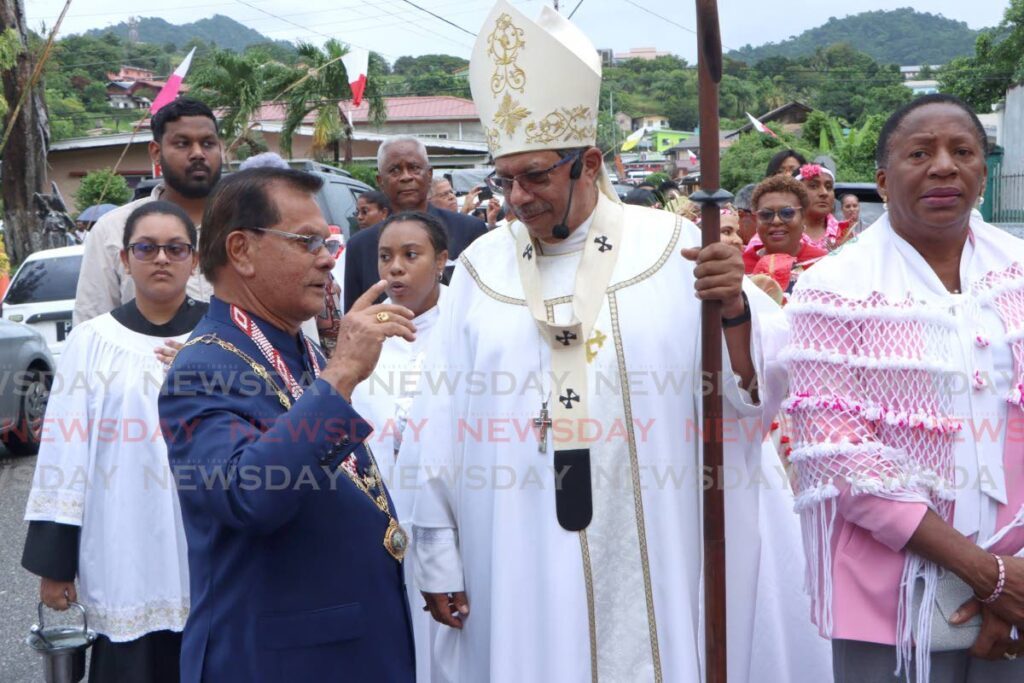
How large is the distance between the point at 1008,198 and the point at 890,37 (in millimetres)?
138505

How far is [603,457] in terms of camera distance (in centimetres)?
348

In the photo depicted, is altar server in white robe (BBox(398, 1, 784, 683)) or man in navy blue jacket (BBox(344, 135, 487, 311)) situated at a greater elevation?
man in navy blue jacket (BBox(344, 135, 487, 311))

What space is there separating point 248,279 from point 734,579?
1.67m

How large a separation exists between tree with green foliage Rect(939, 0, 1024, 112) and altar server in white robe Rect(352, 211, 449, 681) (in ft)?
90.3

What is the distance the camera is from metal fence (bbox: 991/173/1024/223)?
2119 centimetres

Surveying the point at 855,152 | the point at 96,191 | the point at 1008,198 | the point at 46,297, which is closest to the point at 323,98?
the point at 96,191

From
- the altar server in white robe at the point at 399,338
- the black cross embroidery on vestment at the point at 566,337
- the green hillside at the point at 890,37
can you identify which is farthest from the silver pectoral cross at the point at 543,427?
the green hillside at the point at 890,37

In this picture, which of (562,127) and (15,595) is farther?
(15,595)

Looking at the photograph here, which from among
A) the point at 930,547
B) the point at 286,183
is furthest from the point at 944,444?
the point at 286,183

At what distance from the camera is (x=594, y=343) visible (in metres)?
3.51

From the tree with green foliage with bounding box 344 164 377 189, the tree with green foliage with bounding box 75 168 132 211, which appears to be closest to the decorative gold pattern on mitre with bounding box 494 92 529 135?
the tree with green foliage with bounding box 75 168 132 211

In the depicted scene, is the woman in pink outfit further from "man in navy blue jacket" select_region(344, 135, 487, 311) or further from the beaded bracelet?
"man in navy blue jacket" select_region(344, 135, 487, 311)

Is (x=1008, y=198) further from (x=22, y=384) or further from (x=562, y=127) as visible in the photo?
(x=562, y=127)

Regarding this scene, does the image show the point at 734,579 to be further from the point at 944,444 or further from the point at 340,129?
the point at 340,129
